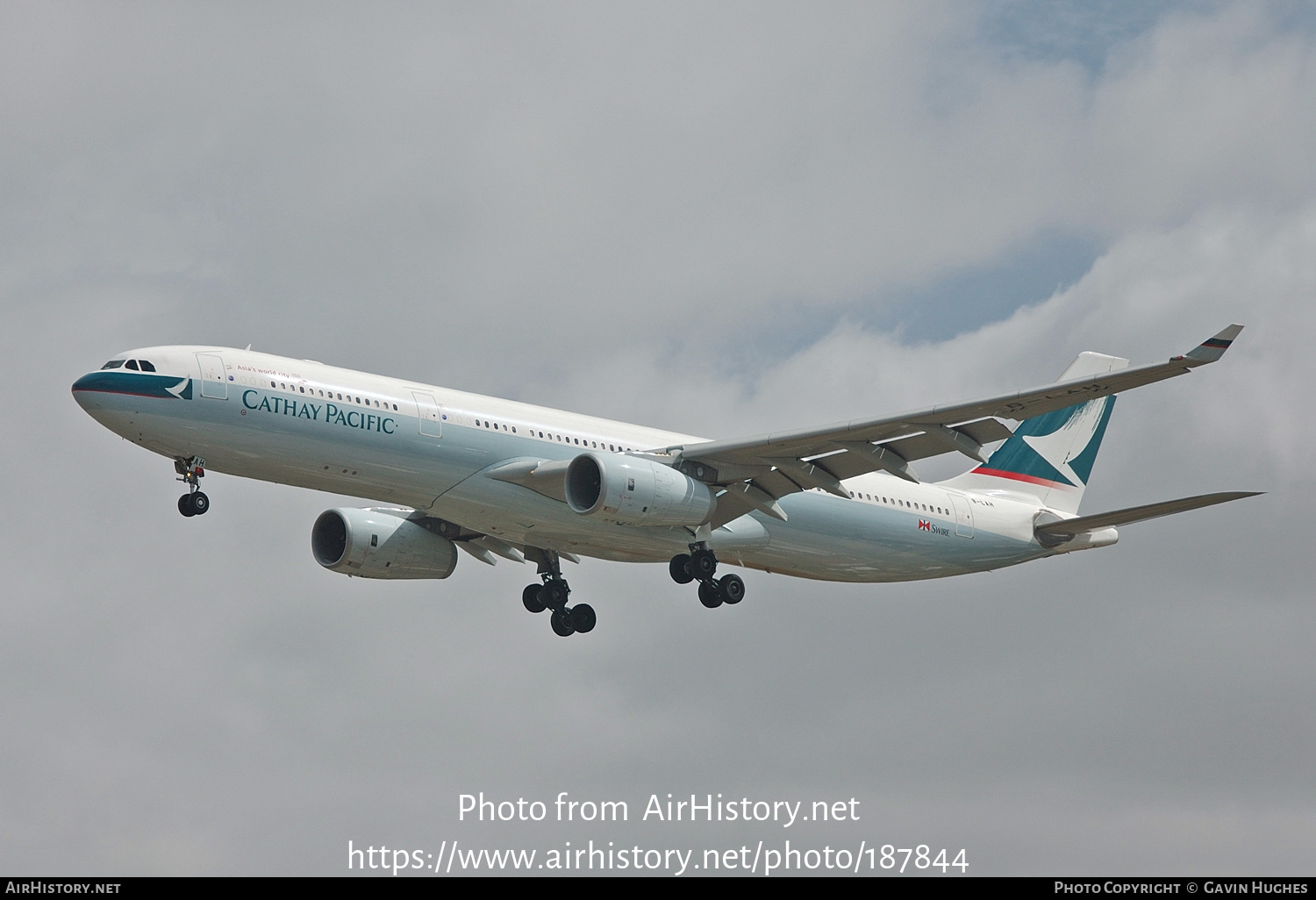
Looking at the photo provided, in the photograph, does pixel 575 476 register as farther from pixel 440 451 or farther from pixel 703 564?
pixel 703 564

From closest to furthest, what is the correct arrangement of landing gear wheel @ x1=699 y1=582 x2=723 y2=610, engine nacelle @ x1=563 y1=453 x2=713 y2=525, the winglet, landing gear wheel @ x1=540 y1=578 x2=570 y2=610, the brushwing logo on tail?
the winglet
engine nacelle @ x1=563 y1=453 x2=713 y2=525
landing gear wheel @ x1=699 y1=582 x2=723 y2=610
landing gear wheel @ x1=540 y1=578 x2=570 y2=610
the brushwing logo on tail

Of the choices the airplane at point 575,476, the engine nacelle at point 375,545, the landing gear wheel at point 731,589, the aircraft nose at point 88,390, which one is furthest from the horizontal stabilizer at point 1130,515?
the aircraft nose at point 88,390

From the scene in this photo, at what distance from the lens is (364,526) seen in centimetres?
4416

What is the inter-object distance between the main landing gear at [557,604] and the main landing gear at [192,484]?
1206 cm

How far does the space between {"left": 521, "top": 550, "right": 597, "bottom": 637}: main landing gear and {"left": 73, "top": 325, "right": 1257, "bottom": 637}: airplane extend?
0.14 ft

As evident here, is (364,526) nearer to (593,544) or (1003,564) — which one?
(593,544)

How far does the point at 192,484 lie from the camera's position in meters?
35.9

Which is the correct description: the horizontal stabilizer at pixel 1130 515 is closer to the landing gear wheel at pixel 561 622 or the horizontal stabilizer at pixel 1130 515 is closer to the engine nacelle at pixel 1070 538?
the engine nacelle at pixel 1070 538

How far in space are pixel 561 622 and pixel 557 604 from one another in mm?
529

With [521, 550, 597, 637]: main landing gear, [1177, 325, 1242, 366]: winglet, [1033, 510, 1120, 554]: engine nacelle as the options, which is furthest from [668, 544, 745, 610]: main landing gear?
[1177, 325, 1242, 366]: winglet

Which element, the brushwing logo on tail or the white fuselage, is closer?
the white fuselage

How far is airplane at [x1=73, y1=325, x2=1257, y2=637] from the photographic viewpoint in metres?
35.3

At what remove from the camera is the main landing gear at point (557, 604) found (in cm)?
4588

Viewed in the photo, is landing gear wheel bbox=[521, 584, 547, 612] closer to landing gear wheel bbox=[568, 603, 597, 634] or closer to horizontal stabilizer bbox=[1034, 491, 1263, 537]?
landing gear wheel bbox=[568, 603, 597, 634]
